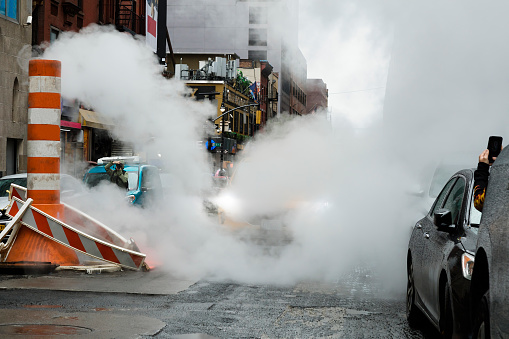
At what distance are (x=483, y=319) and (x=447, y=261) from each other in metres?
1.20

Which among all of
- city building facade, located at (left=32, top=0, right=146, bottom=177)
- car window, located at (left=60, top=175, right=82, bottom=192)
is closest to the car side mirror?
car window, located at (left=60, top=175, right=82, bottom=192)

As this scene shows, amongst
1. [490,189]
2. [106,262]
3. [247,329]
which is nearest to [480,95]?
[106,262]

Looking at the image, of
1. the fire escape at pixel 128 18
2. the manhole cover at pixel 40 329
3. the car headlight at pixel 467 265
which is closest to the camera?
the car headlight at pixel 467 265

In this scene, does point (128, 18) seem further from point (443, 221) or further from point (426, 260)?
point (443, 221)

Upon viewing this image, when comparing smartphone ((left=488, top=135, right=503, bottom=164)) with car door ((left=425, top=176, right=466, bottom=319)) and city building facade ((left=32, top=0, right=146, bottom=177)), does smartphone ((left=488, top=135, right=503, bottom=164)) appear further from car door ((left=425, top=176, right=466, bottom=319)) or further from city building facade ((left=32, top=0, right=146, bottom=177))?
city building facade ((left=32, top=0, right=146, bottom=177))

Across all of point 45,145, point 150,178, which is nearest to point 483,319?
point 45,145

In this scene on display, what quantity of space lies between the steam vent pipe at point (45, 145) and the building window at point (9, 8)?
46.4 ft

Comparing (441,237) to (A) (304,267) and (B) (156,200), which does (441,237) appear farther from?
(B) (156,200)

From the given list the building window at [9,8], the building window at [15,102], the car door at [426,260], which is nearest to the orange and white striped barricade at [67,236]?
the car door at [426,260]

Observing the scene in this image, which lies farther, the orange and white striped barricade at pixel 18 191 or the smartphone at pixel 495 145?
the orange and white striped barricade at pixel 18 191

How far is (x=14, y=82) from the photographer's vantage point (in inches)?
931

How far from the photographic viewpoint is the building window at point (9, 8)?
23422mm

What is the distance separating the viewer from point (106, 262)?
10.4m

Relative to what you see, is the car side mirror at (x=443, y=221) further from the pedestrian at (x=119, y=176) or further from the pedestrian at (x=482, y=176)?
the pedestrian at (x=119, y=176)
